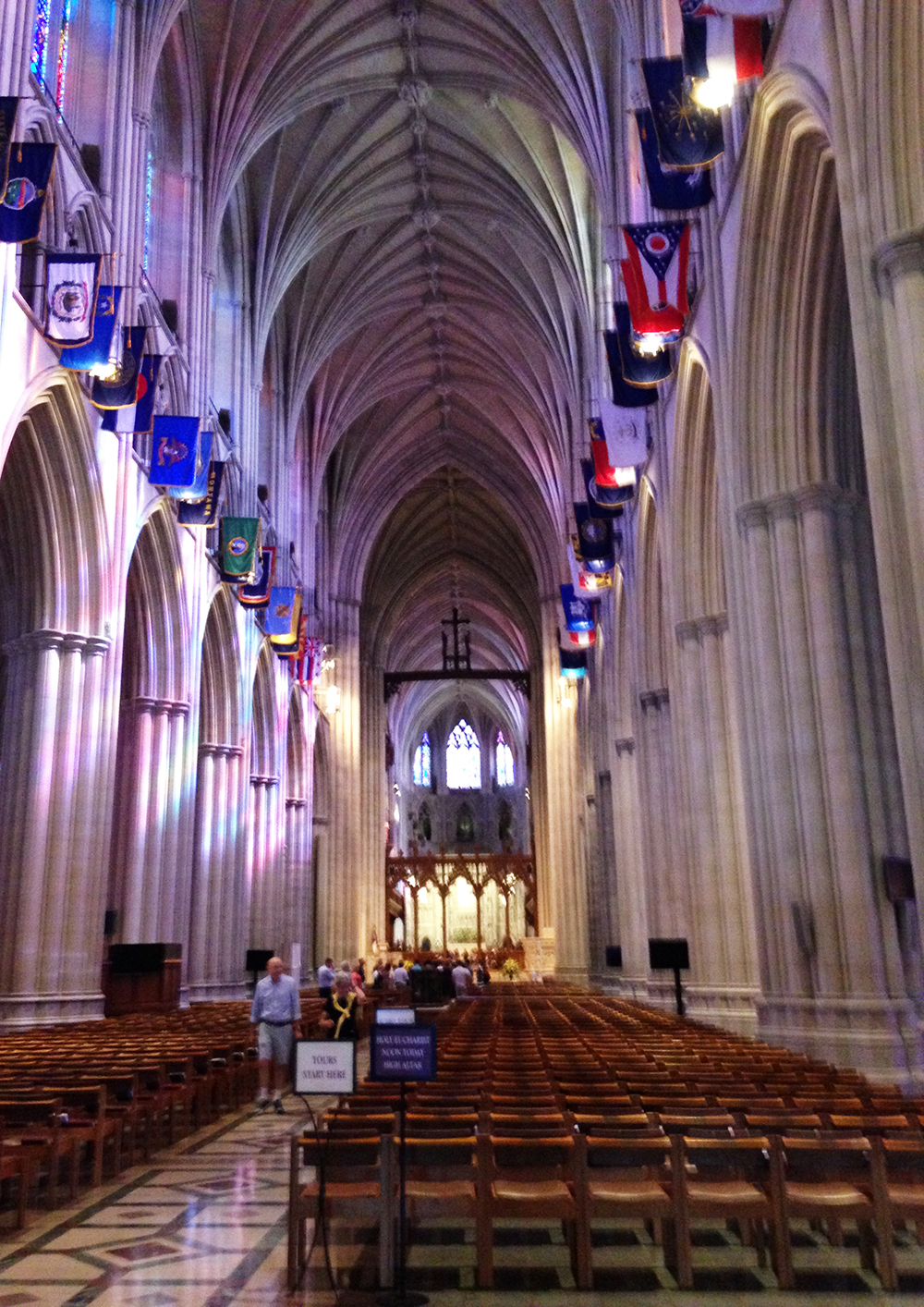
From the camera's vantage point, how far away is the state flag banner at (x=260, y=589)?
24969 millimetres

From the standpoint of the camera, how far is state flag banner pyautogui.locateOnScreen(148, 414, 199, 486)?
17.6m

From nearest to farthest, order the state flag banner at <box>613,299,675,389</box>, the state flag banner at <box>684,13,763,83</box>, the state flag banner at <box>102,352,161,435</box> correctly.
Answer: the state flag banner at <box>684,13,763,83</box>
the state flag banner at <box>613,299,675,389</box>
the state flag banner at <box>102,352,161,435</box>

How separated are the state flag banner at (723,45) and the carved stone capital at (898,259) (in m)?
3.71

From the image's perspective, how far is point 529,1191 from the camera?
5074 mm

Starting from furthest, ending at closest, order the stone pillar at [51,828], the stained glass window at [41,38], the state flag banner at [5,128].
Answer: the stained glass window at [41,38], the stone pillar at [51,828], the state flag banner at [5,128]

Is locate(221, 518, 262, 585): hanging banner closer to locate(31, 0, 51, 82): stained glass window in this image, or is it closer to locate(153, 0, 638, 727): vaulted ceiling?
locate(153, 0, 638, 727): vaulted ceiling

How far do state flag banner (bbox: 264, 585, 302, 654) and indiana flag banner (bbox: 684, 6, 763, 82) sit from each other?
1830 centimetres

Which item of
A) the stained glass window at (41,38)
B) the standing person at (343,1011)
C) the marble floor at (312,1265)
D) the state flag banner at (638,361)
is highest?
the stained glass window at (41,38)

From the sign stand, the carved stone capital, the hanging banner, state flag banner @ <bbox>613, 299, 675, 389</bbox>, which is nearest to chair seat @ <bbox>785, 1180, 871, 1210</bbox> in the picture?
the sign stand

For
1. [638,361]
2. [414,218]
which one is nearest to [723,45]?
[638,361]

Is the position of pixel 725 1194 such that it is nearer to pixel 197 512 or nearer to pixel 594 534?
pixel 197 512

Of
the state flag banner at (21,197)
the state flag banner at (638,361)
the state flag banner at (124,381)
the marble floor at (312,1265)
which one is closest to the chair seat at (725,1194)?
the marble floor at (312,1265)

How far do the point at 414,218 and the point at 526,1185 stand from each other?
95.6 feet

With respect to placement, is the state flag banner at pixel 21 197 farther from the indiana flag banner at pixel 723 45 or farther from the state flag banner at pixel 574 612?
the state flag banner at pixel 574 612
